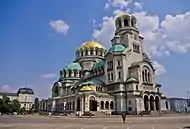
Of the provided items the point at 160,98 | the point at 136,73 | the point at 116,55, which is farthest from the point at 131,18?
the point at 160,98

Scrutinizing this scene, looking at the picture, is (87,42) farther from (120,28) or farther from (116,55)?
(116,55)

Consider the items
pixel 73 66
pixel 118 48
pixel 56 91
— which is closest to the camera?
pixel 118 48

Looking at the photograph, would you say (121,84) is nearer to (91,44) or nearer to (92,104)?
(92,104)

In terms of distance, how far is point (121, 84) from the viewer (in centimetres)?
6028

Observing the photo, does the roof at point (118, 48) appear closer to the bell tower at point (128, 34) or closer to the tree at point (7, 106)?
the bell tower at point (128, 34)

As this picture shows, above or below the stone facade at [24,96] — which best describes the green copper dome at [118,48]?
above

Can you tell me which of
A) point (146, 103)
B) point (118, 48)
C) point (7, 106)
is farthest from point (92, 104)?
point (7, 106)

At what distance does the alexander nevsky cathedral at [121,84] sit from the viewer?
57875 millimetres

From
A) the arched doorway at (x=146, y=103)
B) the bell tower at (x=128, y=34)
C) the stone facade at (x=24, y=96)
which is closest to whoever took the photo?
the arched doorway at (x=146, y=103)

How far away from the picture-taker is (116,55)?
63188mm

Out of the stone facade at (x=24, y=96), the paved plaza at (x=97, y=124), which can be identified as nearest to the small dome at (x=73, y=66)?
the paved plaza at (x=97, y=124)

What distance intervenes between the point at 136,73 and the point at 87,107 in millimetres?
16641

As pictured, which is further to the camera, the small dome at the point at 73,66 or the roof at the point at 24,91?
the roof at the point at 24,91

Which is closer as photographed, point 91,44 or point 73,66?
point 73,66
